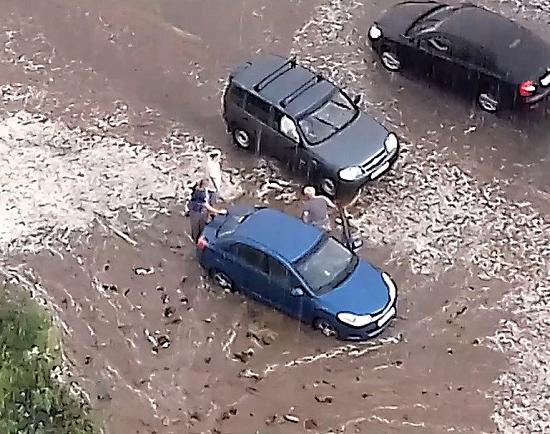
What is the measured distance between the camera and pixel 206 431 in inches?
537

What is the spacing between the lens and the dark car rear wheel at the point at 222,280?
15.3 metres

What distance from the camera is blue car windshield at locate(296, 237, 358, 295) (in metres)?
14.5

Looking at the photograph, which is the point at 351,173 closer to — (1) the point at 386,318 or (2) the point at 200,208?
(2) the point at 200,208

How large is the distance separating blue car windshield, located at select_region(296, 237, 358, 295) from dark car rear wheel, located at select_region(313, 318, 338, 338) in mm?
439

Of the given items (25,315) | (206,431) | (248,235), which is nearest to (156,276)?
(248,235)

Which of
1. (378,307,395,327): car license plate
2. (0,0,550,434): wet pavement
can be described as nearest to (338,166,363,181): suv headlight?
(0,0,550,434): wet pavement

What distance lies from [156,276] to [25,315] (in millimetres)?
7232

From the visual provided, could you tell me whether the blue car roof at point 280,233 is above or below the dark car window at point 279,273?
above

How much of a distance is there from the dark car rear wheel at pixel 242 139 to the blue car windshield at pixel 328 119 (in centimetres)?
122

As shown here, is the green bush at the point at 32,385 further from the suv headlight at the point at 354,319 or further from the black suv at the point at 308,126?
the black suv at the point at 308,126

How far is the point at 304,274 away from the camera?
1450 cm

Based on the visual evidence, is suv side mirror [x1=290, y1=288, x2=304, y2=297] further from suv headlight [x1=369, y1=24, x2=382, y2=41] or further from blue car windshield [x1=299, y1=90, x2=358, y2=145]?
suv headlight [x1=369, y1=24, x2=382, y2=41]

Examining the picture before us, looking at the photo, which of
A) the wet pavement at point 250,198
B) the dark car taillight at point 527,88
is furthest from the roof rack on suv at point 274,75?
the dark car taillight at point 527,88

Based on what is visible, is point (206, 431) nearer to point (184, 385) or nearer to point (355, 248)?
point (184, 385)
